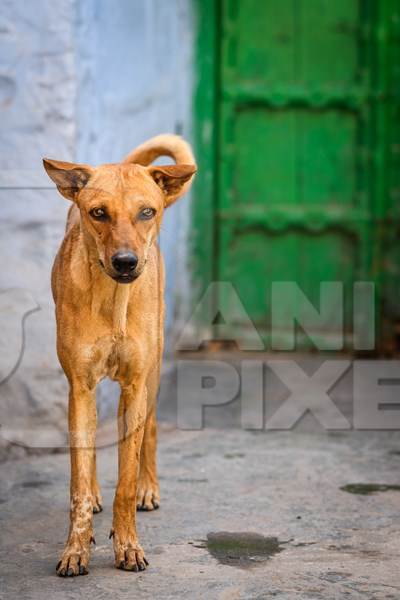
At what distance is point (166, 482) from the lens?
421 centimetres

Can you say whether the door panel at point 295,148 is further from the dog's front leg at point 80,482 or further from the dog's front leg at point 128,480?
the dog's front leg at point 80,482

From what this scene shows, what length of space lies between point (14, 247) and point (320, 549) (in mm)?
2030

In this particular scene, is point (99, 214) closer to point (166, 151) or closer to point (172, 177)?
point (172, 177)

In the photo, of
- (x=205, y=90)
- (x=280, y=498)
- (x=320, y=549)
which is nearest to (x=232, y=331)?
(x=205, y=90)

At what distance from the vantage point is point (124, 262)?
2.99 meters

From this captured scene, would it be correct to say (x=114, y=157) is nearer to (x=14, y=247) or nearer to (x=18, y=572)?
(x=14, y=247)

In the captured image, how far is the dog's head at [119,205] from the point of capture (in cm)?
302

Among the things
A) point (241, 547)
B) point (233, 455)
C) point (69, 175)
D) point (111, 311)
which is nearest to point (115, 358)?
point (111, 311)

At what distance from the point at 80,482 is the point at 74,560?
0.80ft

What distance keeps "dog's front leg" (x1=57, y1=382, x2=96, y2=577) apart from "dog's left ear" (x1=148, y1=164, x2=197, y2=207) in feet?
2.25

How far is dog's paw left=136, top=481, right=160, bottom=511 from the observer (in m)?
3.85

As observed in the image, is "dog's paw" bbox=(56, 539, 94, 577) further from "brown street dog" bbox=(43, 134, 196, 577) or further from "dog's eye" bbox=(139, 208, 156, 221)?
"dog's eye" bbox=(139, 208, 156, 221)

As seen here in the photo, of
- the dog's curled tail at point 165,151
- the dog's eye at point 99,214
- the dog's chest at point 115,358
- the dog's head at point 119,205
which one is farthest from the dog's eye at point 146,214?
the dog's curled tail at point 165,151

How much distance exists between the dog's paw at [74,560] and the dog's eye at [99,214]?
99 centimetres
